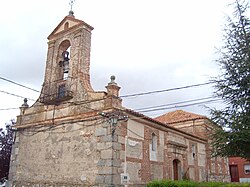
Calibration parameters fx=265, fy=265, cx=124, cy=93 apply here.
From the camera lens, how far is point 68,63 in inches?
579

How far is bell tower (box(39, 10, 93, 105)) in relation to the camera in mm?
13297

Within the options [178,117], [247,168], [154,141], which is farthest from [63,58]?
[247,168]

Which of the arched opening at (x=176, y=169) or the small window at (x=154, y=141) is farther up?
the small window at (x=154, y=141)

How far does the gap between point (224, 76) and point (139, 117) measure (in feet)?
14.8

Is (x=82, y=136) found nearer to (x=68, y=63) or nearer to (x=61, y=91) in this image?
(x=61, y=91)

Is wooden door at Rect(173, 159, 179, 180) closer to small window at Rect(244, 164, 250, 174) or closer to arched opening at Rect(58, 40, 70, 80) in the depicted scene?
arched opening at Rect(58, 40, 70, 80)

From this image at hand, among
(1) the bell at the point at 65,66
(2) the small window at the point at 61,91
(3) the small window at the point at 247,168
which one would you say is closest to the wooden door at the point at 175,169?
(2) the small window at the point at 61,91

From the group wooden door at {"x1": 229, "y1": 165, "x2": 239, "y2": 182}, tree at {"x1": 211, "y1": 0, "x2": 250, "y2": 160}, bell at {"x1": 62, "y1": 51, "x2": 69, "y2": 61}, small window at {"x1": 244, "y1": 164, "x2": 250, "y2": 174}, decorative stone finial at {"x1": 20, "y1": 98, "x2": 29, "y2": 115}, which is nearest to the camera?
tree at {"x1": 211, "y1": 0, "x2": 250, "y2": 160}

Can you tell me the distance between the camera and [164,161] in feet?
47.6

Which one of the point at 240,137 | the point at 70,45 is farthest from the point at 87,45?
the point at 240,137

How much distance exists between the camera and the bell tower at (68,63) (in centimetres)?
1330

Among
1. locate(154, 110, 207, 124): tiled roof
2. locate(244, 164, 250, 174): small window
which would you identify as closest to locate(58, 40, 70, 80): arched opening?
locate(154, 110, 207, 124): tiled roof

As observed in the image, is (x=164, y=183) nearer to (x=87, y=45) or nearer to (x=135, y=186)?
(x=135, y=186)

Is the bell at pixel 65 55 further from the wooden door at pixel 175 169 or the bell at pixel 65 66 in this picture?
the wooden door at pixel 175 169
